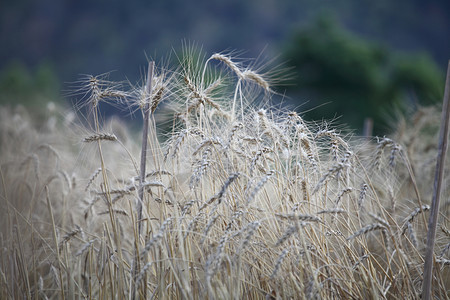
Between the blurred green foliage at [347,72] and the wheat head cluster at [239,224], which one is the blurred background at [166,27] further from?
the wheat head cluster at [239,224]

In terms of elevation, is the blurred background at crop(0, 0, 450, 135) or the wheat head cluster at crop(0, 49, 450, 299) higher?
the blurred background at crop(0, 0, 450, 135)

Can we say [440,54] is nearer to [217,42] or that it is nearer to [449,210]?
[217,42]

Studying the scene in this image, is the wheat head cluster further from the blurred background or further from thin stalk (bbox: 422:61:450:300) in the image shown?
the blurred background

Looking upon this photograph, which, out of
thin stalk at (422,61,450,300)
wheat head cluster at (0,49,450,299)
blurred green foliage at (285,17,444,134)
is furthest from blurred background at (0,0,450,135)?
thin stalk at (422,61,450,300)

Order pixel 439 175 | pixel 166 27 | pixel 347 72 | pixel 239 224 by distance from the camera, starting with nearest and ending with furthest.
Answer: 1. pixel 439 175
2. pixel 239 224
3. pixel 347 72
4. pixel 166 27

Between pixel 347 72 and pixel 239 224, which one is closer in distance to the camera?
pixel 239 224

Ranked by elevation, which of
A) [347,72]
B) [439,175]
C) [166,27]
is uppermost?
[166,27]

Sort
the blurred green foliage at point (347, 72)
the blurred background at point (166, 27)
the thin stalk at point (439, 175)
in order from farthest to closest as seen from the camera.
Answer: the blurred background at point (166, 27), the blurred green foliage at point (347, 72), the thin stalk at point (439, 175)

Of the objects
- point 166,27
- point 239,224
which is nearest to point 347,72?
point 239,224

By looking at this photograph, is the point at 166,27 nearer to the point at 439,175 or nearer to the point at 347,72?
the point at 347,72

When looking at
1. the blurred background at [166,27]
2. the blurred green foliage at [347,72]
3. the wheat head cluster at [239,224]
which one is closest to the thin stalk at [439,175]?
the wheat head cluster at [239,224]

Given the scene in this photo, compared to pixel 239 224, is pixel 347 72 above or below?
above

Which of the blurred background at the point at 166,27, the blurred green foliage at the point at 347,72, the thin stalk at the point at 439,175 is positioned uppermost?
the blurred background at the point at 166,27

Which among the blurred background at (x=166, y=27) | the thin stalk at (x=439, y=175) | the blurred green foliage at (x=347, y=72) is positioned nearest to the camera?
the thin stalk at (x=439, y=175)
